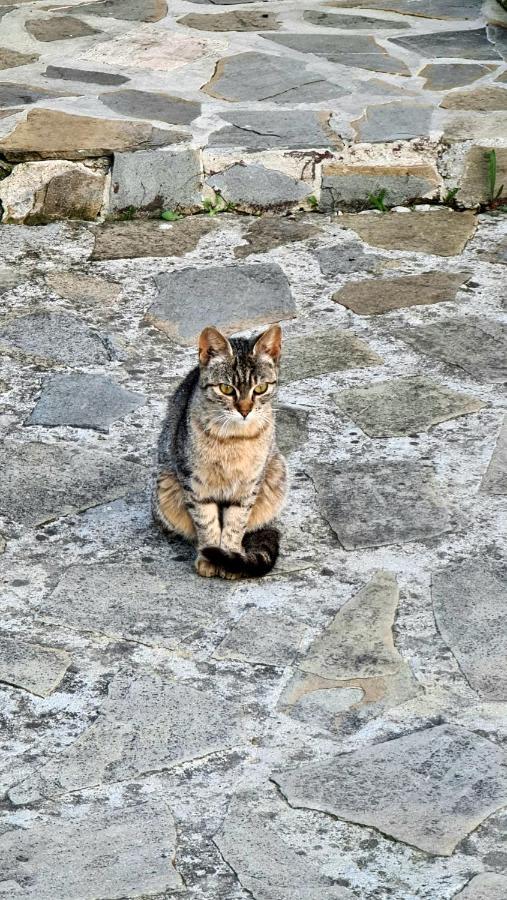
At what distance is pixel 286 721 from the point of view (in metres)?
3.97

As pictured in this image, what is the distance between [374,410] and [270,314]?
1087 millimetres

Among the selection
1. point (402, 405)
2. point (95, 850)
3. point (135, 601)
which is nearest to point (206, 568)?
point (135, 601)

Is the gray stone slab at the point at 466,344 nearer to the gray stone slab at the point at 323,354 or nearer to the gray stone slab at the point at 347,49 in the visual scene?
the gray stone slab at the point at 323,354

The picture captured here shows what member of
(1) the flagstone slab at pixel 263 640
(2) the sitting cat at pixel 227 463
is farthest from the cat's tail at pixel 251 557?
(1) the flagstone slab at pixel 263 640

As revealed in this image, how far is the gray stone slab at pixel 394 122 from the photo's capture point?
7.79 m

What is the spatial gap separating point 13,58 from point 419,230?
129 inches

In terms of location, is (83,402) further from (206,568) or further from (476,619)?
(476,619)

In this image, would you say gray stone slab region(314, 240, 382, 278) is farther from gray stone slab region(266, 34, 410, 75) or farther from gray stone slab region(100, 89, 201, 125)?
gray stone slab region(266, 34, 410, 75)

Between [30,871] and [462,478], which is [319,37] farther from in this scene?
[30,871]

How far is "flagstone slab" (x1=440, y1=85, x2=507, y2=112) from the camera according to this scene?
8.23m

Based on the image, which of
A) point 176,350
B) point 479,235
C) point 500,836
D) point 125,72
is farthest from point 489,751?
point 125,72

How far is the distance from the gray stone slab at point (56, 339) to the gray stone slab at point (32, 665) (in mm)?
2231

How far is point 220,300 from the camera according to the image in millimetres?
6781

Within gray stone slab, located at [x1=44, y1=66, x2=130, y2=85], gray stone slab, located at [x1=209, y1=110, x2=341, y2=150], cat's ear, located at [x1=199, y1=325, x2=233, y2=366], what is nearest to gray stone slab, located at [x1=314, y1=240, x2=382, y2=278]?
gray stone slab, located at [x1=209, y1=110, x2=341, y2=150]
